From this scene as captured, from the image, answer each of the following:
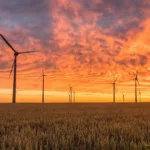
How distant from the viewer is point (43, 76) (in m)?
110

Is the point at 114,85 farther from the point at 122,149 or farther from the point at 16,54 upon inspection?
the point at 122,149

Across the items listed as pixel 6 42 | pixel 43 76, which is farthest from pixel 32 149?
pixel 43 76

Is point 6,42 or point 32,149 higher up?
point 6,42

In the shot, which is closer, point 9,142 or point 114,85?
point 9,142

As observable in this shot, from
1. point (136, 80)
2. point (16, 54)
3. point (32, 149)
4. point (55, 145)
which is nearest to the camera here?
point (32, 149)

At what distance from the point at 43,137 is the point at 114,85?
125 meters

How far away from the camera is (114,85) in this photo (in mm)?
132250

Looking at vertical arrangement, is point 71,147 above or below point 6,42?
below

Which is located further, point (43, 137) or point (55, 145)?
point (43, 137)

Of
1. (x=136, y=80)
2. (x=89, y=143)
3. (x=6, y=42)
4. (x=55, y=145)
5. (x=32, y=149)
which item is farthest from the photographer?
(x=136, y=80)

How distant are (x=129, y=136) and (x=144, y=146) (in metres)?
2.11

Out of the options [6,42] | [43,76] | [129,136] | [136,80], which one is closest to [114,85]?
[136,80]

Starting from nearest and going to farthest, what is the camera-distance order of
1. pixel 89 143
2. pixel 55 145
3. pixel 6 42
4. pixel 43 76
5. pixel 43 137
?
pixel 55 145 < pixel 89 143 < pixel 43 137 < pixel 6 42 < pixel 43 76

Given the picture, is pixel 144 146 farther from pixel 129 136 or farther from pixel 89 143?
pixel 129 136
